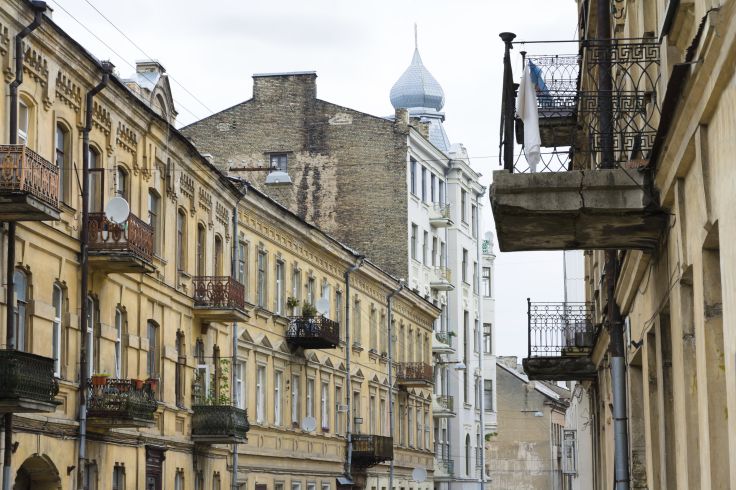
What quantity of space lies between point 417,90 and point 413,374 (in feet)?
73.4

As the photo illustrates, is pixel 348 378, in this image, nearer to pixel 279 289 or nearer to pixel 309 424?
pixel 309 424

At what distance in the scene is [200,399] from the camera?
30.7 metres

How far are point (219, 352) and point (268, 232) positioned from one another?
509 centimetres

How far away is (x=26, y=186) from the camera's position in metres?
19.0

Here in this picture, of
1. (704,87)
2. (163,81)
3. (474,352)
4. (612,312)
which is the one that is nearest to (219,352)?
(163,81)

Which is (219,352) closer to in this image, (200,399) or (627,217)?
(200,399)

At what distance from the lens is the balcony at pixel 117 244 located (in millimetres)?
23672

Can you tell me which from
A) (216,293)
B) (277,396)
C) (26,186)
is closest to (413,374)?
(277,396)

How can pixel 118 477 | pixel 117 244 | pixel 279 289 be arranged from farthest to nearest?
pixel 279 289 → pixel 118 477 → pixel 117 244

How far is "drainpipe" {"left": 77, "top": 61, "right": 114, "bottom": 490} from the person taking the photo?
23.1 meters

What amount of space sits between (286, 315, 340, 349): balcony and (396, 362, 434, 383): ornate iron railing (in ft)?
44.1

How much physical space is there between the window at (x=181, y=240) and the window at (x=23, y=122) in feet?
27.6

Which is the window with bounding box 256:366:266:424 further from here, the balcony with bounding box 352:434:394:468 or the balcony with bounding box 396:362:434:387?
the balcony with bounding box 396:362:434:387

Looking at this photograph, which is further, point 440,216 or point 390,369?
point 440,216
